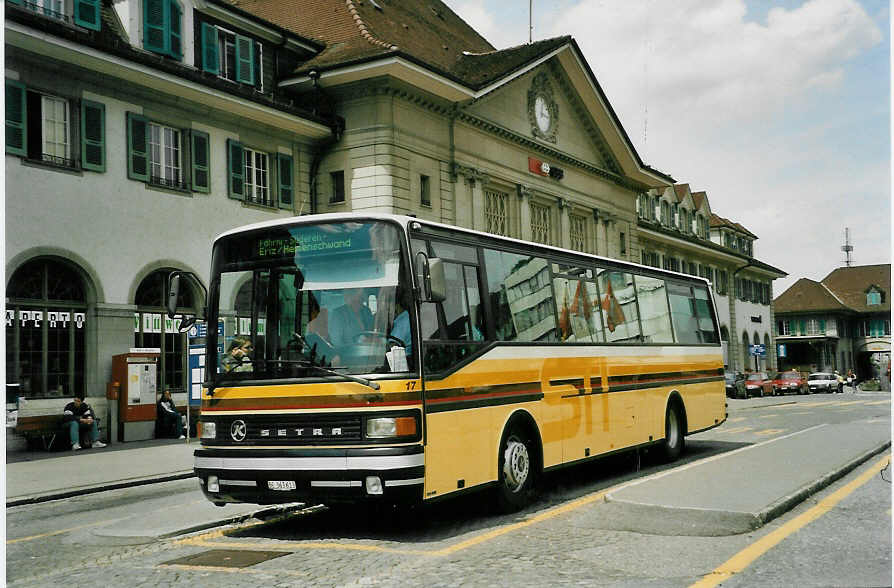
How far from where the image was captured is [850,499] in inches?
A: 428

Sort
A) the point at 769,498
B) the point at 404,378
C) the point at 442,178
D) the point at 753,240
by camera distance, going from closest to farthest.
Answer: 1. the point at 404,378
2. the point at 769,498
3. the point at 442,178
4. the point at 753,240

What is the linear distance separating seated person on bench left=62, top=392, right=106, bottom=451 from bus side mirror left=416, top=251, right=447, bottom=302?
1502cm

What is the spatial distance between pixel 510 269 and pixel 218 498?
402cm

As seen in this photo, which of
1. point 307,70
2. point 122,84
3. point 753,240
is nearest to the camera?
point 122,84

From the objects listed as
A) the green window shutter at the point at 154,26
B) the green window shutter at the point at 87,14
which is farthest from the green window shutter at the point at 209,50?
the green window shutter at the point at 87,14

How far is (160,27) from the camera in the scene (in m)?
25.4

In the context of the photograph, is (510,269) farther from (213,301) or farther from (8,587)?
(8,587)

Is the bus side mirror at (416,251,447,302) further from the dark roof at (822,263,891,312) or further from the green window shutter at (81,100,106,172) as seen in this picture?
the dark roof at (822,263,891,312)

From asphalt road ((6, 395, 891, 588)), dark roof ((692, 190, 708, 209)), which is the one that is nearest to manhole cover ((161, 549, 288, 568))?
asphalt road ((6, 395, 891, 588))

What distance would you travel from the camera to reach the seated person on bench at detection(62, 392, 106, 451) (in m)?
21.8

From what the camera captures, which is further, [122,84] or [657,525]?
[122,84]

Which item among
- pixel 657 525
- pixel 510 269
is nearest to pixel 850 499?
pixel 657 525

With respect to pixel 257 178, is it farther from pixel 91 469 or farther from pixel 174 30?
pixel 91 469

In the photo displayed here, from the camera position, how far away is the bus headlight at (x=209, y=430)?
9.73m
